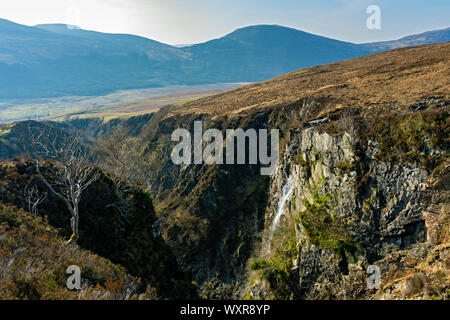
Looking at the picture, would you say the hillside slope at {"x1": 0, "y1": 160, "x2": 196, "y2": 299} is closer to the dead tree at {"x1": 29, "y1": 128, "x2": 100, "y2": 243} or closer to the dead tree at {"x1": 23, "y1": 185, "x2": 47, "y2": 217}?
the dead tree at {"x1": 23, "y1": 185, "x2": 47, "y2": 217}

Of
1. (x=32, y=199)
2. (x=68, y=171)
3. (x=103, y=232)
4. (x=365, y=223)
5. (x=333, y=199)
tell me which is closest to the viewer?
(x=68, y=171)

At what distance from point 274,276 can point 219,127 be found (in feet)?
141

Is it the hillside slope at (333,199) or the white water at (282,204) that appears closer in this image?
the hillside slope at (333,199)

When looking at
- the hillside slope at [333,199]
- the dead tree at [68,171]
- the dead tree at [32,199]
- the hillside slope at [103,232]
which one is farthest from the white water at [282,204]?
the dead tree at [32,199]

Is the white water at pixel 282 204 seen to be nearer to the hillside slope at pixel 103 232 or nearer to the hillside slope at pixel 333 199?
the hillside slope at pixel 333 199

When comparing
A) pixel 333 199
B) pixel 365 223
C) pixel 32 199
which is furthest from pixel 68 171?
pixel 365 223

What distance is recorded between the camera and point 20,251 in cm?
1152

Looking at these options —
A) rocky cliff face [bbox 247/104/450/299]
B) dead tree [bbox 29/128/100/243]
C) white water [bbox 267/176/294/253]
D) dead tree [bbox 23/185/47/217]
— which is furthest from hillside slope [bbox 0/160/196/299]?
white water [bbox 267/176/294/253]

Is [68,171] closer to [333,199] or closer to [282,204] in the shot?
[333,199]

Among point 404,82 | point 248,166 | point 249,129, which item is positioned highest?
point 404,82

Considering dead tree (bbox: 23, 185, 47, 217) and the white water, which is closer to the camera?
dead tree (bbox: 23, 185, 47, 217)
